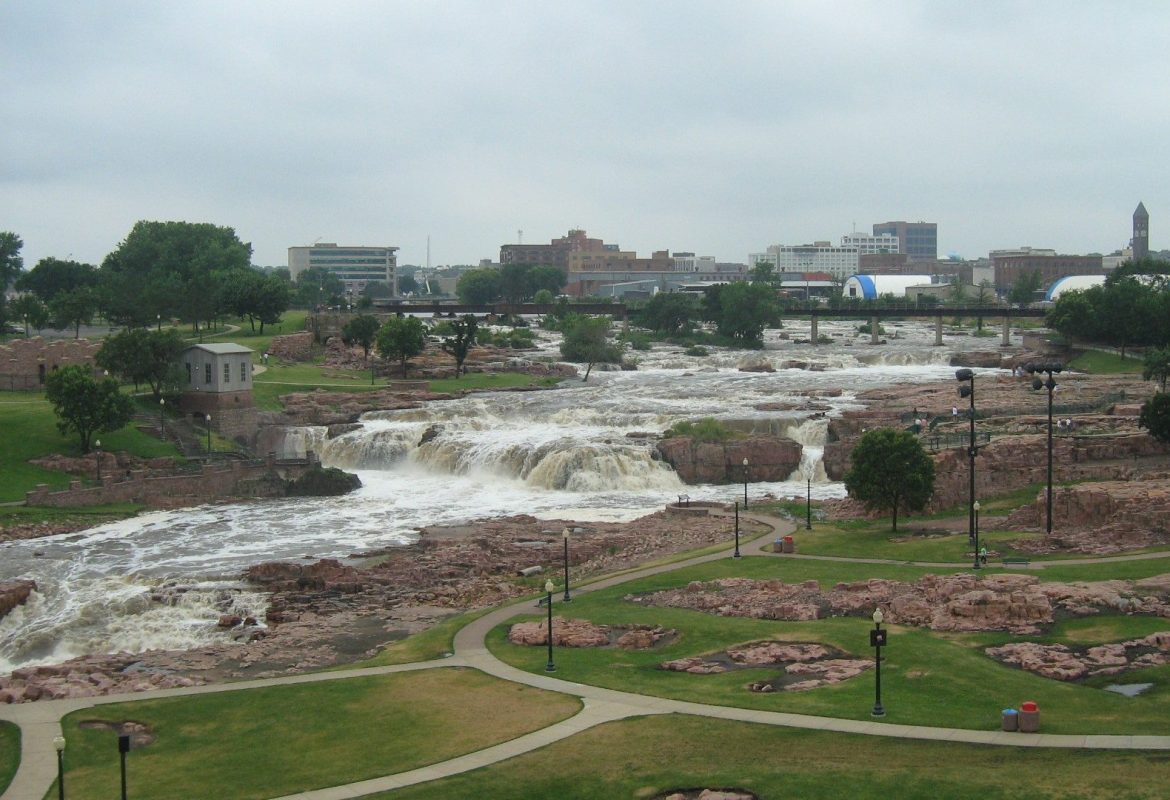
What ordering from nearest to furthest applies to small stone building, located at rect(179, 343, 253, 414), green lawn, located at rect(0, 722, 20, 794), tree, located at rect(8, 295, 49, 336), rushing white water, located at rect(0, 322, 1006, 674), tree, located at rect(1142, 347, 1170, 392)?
green lawn, located at rect(0, 722, 20, 794)
rushing white water, located at rect(0, 322, 1006, 674)
small stone building, located at rect(179, 343, 253, 414)
tree, located at rect(1142, 347, 1170, 392)
tree, located at rect(8, 295, 49, 336)

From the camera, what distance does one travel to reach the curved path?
2716 centimetres

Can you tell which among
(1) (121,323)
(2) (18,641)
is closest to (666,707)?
(2) (18,641)

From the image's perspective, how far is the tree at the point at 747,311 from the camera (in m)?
152

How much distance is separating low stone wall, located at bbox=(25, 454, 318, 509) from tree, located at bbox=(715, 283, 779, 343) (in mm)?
81629

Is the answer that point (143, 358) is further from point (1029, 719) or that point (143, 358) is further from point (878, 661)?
point (1029, 719)

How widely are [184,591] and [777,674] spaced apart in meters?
24.5

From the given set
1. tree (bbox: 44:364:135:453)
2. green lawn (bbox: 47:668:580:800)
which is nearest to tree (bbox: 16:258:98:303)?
tree (bbox: 44:364:135:453)

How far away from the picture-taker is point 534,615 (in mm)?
42375

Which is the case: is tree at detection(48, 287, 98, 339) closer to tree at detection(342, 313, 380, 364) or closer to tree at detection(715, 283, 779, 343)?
tree at detection(342, 313, 380, 364)

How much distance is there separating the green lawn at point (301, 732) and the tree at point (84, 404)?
136ft

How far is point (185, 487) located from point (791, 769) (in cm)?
5202

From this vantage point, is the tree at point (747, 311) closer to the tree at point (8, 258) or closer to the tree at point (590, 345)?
the tree at point (590, 345)

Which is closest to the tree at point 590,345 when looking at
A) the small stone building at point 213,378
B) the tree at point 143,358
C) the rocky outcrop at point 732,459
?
the small stone building at point 213,378

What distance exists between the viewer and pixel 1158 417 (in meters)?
61.5
